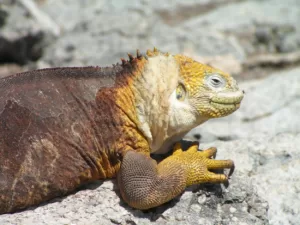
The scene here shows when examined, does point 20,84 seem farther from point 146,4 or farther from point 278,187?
point 146,4

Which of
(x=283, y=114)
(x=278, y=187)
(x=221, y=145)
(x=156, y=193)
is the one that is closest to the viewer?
(x=156, y=193)

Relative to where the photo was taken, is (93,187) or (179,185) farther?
(93,187)

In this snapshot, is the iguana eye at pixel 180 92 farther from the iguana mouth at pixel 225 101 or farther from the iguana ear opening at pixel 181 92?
the iguana mouth at pixel 225 101

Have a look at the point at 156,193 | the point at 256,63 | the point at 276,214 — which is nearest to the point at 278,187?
the point at 276,214

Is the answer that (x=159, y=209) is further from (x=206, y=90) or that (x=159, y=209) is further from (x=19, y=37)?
(x=19, y=37)

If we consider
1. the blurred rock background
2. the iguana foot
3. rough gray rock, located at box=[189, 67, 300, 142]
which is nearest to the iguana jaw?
the iguana foot

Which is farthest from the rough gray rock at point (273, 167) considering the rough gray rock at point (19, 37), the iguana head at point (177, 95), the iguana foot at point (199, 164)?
the rough gray rock at point (19, 37)
